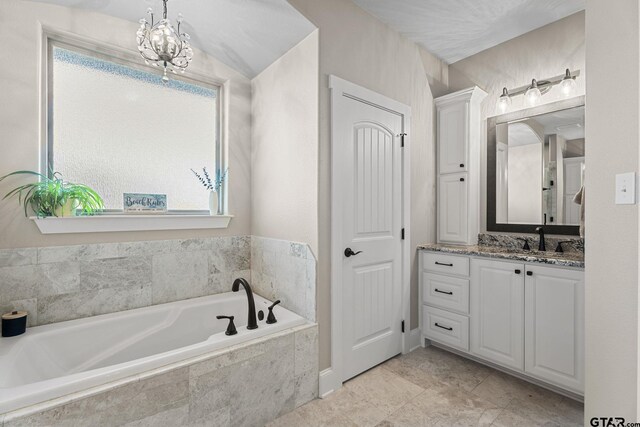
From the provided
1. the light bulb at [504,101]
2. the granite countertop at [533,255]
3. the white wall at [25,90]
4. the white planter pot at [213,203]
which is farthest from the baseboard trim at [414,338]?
the white wall at [25,90]

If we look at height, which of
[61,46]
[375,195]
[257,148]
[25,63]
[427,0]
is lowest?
[375,195]

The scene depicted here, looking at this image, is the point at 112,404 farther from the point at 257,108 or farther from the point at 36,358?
the point at 257,108

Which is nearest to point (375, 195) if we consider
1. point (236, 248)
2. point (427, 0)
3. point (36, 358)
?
point (236, 248)

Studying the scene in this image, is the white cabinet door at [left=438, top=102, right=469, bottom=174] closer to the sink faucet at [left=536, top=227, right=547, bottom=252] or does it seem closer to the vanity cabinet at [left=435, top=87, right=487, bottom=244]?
the vanity cabinet at [left=435, top=87, right=487, bottom=244]

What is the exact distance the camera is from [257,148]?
105 inches

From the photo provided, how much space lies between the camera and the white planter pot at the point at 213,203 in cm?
251

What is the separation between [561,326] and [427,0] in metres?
2.43

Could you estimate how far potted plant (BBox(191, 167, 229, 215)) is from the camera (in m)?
2.52

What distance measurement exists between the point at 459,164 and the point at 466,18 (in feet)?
3.87

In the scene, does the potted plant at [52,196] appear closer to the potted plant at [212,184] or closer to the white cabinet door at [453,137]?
the potted plant at [212,184]

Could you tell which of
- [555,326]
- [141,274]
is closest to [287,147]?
[141,274]

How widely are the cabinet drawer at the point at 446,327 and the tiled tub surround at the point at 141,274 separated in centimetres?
125

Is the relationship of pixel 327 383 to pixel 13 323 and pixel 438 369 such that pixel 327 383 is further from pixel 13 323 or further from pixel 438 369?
pixel 13 323

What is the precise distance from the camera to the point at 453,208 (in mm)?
2822
